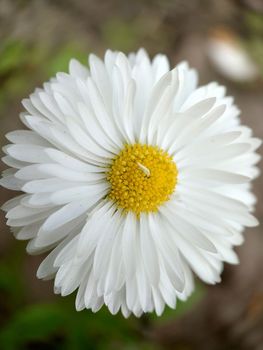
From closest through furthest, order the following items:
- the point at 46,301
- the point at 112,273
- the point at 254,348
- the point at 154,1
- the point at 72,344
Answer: the point at 112,273 < the point at 72,344 < the point at 46,301 < the point at 254,348 < the point at 154,1

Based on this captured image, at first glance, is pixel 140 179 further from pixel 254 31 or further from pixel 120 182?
pixel 254 31

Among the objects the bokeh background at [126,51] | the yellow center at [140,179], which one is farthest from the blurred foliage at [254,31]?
the yellow center at [140,179]

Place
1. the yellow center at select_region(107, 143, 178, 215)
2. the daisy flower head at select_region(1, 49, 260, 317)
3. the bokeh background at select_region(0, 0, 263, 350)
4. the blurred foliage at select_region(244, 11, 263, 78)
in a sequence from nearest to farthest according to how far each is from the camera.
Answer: the daisy flower head at select_region(1, 49, 260, 317), the yellow center at select_region(107, 143, 178, 215), the bokeh background at select_region(0, 0, 263, 350), the blurred foliage at select_region(244, 11, 263, 78)

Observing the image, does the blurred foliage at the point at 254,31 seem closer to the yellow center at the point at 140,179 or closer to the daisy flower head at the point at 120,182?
the daisy flower head at the point at 120,182

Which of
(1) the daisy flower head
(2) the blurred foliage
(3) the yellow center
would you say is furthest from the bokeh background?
(3) the yellow center

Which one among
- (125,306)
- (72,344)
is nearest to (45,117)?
(125,306)

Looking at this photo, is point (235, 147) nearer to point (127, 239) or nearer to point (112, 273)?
point (127, 239)

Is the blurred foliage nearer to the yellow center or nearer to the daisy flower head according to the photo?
the daisy flower head
